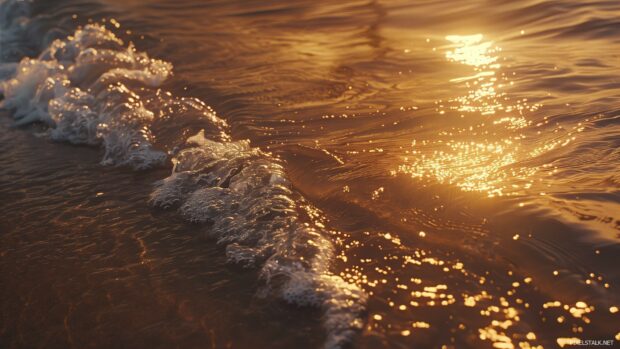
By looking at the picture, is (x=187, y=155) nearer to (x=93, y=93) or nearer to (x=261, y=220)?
(x=261, y=220)

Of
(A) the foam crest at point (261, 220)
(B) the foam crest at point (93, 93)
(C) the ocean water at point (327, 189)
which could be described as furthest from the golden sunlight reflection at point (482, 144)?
(B) the foam crest at point (93, 93)

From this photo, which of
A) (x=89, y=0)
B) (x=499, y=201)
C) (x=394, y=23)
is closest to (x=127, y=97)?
(x=394, y=23)

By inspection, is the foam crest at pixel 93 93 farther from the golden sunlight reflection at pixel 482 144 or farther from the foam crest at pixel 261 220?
the golden sunlight reflection at pixel 482 144

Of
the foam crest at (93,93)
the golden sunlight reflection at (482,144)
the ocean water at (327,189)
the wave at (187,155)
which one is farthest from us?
the foam crest at (93,93)

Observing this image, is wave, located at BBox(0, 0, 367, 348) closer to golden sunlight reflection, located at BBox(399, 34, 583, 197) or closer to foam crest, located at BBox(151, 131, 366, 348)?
→ foam crest, located at BBox(151, 131, 366, 348)

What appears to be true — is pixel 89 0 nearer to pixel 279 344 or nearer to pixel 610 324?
pixel 279 344

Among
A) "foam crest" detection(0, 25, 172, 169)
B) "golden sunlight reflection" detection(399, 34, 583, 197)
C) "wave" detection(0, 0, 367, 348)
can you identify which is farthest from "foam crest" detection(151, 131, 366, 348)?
"golden sunlight reflection" detection(399, 34, 583, 197)

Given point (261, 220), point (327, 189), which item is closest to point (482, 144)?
point (327, 189)
